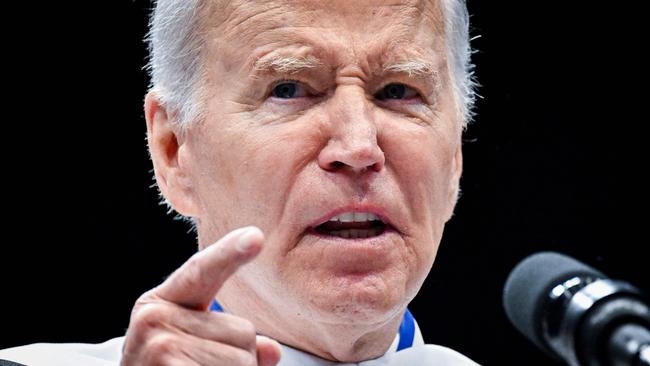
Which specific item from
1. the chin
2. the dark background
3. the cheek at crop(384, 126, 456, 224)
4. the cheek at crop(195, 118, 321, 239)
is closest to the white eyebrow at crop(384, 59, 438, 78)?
the cheek at crop(384, 126, 456, 224)

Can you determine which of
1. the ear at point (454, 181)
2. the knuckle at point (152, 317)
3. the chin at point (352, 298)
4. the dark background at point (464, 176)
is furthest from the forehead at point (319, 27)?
the dark background at point (464, 176)

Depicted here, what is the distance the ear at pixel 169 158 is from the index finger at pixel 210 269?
57 cm

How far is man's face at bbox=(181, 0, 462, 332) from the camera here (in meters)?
1.79

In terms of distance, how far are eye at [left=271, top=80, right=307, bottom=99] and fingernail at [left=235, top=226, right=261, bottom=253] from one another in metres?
0.58

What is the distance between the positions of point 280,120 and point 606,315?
2.29 ft

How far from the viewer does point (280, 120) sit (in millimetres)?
1867

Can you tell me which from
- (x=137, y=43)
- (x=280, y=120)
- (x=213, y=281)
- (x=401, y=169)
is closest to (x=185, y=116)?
(x=280, y=120)

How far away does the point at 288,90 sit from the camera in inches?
74.9

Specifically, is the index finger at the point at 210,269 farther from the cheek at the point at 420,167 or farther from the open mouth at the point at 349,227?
the cheek at the point at 420,167

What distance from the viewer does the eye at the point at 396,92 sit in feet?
6.37

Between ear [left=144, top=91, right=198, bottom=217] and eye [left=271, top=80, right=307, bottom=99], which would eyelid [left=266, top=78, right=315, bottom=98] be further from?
ear [left=144, top=91, right=198, bottom=217]

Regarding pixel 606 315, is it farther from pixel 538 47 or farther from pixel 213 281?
pixel 538 47

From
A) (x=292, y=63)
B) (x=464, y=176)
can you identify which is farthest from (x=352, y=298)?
(x=464, y=176)

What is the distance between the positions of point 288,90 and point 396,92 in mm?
224
